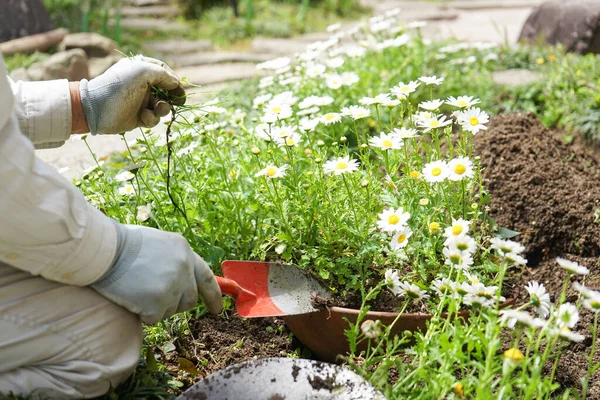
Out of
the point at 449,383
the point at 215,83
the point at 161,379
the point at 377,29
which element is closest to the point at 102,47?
the point at 215,83

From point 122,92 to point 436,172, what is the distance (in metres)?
0.99

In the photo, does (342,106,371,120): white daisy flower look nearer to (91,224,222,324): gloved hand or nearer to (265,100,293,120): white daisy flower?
(265,100,293,120): white daisy flower

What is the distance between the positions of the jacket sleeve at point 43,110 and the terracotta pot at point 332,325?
3.03ft

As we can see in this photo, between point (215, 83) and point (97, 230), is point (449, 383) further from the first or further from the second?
point (215, 83)

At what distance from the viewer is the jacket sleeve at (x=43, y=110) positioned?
218 cm

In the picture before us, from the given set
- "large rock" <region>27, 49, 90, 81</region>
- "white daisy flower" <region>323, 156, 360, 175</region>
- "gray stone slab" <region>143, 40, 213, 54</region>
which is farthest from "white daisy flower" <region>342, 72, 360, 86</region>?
"gray stone slab" <region>143, 40, 213, 54</region>

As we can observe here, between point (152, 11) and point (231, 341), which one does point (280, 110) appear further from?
point (152, 11)

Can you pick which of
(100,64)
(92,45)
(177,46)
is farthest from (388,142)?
(177,46)

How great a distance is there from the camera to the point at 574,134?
12.6ft

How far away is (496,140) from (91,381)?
2087mm

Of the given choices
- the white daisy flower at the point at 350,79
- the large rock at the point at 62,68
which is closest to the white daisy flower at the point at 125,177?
the white daisy flower at the point at 350,79

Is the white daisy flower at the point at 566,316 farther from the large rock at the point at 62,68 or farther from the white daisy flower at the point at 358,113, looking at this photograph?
the large rock at the point at 62,68

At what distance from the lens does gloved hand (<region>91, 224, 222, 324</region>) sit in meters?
1.80

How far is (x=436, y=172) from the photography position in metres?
2.20
